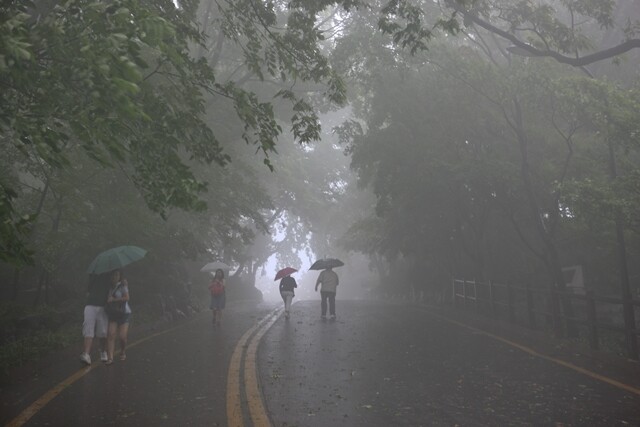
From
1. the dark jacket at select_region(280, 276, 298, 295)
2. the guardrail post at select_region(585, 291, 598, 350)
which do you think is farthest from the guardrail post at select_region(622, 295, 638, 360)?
the dark jacket at select_region(280, 276, 298, 295)

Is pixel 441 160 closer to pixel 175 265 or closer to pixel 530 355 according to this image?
pixel 530 355

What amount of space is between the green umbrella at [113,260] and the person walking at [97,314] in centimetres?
19

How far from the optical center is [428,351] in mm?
10148

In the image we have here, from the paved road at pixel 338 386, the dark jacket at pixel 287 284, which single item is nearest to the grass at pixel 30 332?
the paved road at pixel 338 386

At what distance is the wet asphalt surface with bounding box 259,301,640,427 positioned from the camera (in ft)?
19.0

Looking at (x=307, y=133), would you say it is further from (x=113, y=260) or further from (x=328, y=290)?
(x=328, y=290)

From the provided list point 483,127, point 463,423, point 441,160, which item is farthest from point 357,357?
point 483,127

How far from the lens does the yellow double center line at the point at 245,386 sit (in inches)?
228

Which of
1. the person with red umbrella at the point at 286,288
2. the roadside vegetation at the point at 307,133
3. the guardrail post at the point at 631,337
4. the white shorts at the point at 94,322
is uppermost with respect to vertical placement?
the roadside vegetation at the point at 307,133

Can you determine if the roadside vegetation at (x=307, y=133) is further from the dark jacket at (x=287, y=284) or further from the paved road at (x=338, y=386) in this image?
the dark jacket at (x=287, y=284)

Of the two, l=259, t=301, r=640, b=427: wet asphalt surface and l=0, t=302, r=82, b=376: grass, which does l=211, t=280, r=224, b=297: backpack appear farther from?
l=259, t=301, r=640, b=427: wet asphalt surface

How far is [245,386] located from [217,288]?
29.8ft

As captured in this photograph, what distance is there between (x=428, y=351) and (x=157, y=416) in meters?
5.73

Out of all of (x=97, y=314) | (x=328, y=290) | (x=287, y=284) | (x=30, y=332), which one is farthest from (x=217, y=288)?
(x=97, y=314)
